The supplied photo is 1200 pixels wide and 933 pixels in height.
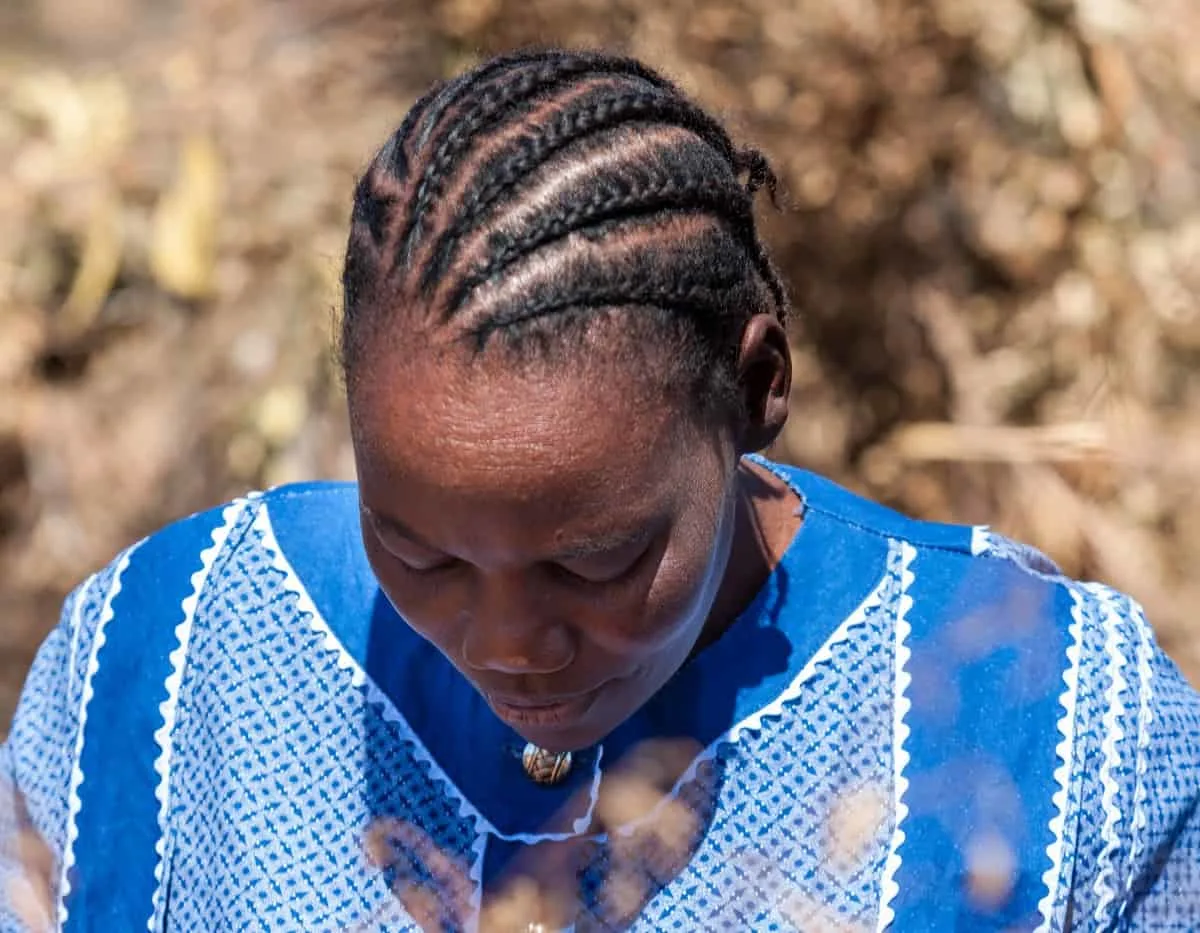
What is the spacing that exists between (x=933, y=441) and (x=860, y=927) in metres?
1.99

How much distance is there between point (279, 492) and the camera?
1700 mm

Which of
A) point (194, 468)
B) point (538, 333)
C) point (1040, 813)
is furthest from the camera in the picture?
point (194, 468)

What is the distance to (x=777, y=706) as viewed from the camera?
1510 millimetres

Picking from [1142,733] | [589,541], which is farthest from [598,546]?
[1142,733]

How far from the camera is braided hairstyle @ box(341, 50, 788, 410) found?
121cm

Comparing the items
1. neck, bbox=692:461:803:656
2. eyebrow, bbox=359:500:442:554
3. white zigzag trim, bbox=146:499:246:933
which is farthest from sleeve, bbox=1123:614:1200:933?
white zigzag trim, bbox=146:499:246:933

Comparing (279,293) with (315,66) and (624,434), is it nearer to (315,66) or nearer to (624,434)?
(315,66)

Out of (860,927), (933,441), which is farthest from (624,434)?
(933,441)

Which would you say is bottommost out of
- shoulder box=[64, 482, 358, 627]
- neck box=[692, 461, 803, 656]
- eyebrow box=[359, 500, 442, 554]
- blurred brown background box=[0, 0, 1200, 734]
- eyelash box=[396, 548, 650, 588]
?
blurred brown background box=[0, 0, 1200, 734]

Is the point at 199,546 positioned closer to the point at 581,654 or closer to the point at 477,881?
the point at 477,881

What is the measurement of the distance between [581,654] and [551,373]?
0.22 m

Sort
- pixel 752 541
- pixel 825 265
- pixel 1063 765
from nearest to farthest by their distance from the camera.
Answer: pixel 1063 765 < pixel 752 541 < pixel 825 265

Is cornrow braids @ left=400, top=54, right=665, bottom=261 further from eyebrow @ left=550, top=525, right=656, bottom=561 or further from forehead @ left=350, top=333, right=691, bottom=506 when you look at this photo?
eyebrow @ left=550, top=525, right=656, bottom=561

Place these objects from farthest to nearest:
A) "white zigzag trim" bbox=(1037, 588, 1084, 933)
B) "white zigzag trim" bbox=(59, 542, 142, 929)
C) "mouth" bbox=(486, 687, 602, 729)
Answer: "white zigzag trim" bbox=(59, 542, 142, 929) → "white zigzag trim" bbox=(1037, 588, 1084, 933) → "mouth" bbox=(486, 687, 602, 729)
